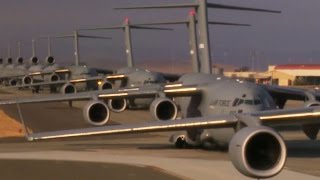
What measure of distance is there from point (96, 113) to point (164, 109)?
3474 millimetres

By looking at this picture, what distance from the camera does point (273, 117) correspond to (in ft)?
46.4

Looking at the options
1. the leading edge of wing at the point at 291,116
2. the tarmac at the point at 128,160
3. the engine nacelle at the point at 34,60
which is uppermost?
the engine nacelle at the point at 34,60

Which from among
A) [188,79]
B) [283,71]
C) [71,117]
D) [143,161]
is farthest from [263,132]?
[283,71]

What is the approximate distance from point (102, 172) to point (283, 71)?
4965 inches

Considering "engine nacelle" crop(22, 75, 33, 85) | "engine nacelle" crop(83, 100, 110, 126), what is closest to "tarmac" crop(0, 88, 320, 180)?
"engine nacelle" crop(83, 100, 110, 126)

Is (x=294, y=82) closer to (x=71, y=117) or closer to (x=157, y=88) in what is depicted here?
(x=71, y=117)

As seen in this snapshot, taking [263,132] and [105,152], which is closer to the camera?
[263,132]

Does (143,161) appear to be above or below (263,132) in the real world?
below

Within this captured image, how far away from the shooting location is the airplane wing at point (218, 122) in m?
14.0

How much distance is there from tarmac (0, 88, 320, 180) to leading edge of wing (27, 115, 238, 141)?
368 cm

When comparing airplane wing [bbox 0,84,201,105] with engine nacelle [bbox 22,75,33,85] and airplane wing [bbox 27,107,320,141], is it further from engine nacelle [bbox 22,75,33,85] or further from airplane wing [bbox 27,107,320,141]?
engine nacelle [bbox 22,75,33,85]

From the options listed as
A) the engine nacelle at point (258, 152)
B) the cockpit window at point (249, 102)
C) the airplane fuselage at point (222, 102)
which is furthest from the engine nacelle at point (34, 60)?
the engine nacelle at point (258, 152)

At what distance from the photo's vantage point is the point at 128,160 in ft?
77.5

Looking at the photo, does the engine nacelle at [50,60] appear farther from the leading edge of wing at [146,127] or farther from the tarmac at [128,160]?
the leading edge of wing at [146,127]
